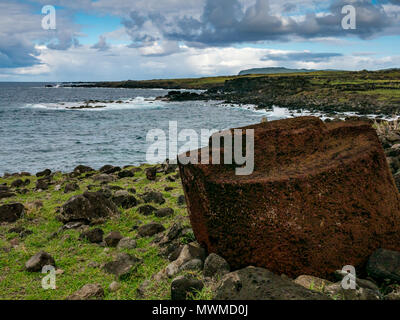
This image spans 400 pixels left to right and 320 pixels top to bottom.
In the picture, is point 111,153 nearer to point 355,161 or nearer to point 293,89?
point 355,161

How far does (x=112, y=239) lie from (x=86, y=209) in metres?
1.21

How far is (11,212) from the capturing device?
7.02 m

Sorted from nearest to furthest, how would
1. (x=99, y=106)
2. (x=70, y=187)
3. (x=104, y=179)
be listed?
(x=70, y=187) < (x=104, y=179) < (x=99, y=106)

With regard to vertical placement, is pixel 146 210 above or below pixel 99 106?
below

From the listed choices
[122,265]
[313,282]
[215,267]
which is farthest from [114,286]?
[313,282]

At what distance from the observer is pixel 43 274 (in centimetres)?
492

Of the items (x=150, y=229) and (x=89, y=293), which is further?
(x=150, y=229)

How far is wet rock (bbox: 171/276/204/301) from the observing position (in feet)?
12.3

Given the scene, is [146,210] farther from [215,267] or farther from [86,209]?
[215,267]

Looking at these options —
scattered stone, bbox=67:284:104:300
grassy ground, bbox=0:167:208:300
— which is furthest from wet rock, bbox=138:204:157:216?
scattered stone, bbox=67:284:104:300

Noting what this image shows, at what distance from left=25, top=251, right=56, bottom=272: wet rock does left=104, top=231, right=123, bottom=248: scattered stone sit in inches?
36.1

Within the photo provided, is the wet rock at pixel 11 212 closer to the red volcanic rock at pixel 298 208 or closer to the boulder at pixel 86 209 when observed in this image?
the boulder at pixel 86 209

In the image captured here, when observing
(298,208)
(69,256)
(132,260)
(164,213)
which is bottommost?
(69,256)

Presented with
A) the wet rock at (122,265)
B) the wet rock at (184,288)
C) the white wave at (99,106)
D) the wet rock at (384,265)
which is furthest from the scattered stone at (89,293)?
the white wave at (99,106)
